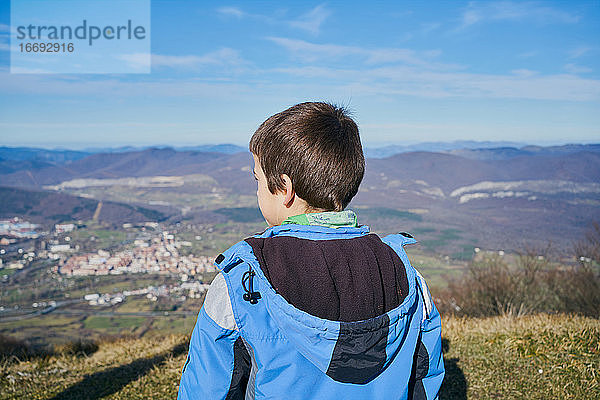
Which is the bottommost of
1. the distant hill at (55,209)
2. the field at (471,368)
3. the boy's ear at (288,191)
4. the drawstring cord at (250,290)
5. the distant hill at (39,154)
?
the distant hill at (55,209)

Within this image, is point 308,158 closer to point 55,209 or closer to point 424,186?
point 424,186

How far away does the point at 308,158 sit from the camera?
1742mm

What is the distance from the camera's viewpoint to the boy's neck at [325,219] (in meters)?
1.72

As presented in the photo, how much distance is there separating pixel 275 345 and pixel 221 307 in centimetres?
22

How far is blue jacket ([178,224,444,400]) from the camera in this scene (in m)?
1.52

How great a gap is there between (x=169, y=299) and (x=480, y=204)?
4290cm

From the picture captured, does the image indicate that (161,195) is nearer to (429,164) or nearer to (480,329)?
(429,164)

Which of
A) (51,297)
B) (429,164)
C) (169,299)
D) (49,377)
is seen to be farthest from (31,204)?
(49,377)

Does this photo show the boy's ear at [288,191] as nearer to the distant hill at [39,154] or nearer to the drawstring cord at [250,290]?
the drawstring cord at [250,290]

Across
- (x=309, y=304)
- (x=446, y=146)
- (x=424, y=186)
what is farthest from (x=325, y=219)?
(x=446, y=146)

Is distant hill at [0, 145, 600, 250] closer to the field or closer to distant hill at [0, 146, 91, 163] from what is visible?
distant hill at [0, 146, 91, 163]

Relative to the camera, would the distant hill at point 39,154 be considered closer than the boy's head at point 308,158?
No

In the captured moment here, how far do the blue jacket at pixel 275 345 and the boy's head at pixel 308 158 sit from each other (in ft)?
0.55

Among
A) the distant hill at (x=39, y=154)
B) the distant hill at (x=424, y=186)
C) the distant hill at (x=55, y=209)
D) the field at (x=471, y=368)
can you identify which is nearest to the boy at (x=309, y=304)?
the field at (x=471, y=368)
